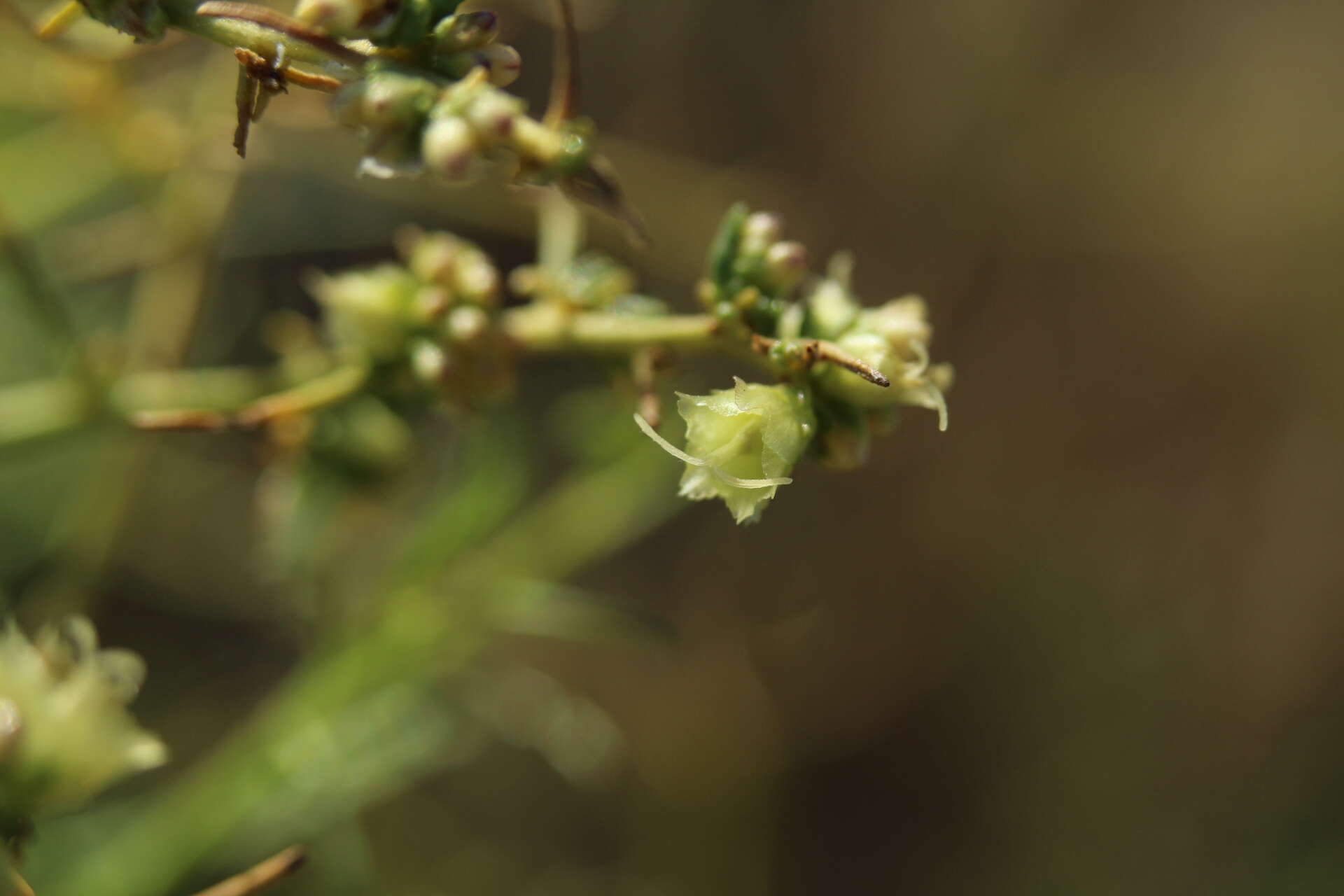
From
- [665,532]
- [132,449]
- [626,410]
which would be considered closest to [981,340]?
[665,532]

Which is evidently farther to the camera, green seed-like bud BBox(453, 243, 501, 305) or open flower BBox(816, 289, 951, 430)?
green seed-like bud BBox(453, 243, 501, 305)

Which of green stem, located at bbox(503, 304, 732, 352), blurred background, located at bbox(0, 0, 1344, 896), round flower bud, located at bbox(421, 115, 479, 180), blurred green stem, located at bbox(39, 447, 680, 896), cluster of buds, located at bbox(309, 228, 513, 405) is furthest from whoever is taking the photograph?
blurred background, located at bbox(0, 0, 1344, 896)

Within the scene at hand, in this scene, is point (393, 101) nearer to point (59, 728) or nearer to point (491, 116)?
point (491, 116)

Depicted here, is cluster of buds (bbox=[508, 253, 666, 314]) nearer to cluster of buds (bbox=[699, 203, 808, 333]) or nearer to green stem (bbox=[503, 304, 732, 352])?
green stem (bbox=[503, 304, 732, 352])

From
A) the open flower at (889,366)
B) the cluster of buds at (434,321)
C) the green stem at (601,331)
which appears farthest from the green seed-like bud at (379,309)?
the open flower at (889,366)

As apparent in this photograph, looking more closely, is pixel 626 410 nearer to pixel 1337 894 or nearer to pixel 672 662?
pixel 672 662

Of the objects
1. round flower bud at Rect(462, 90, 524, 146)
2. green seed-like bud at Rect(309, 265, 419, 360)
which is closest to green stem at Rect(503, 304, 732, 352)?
green seed-like bud at Rect(309, 265, 419, 360)

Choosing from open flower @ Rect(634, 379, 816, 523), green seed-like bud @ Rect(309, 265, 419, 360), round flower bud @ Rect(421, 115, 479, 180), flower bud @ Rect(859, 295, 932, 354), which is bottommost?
green seed-like bud @ Rect(309, 265, 419, 360)

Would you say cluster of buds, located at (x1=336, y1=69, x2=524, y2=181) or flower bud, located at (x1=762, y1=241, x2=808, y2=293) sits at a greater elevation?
cluster of buds, located at (x1=336, y1=69, x2=524, y2=181)
